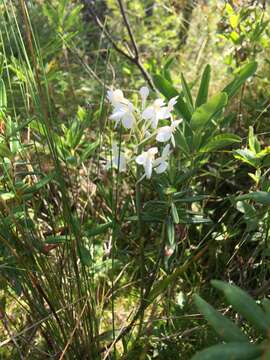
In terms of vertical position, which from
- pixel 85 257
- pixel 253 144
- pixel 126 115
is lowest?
pixel 85 257

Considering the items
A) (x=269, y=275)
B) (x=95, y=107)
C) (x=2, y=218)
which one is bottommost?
(x=269, y=275)

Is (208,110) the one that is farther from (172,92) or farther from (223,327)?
(223,327)

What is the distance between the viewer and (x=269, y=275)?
1.56m

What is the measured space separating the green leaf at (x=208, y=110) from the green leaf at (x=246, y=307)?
19.5 inches

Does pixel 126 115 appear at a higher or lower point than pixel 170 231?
higher

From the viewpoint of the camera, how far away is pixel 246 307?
0.70m

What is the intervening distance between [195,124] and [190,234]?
0.65 m

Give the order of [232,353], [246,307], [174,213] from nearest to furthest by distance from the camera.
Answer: [232,353] → [246,307] → [174,213]

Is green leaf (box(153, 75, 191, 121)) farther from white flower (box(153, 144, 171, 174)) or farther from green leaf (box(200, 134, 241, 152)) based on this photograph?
white flower (box(153, 144, 171, 174))

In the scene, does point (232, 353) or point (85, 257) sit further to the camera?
point (85, 257)

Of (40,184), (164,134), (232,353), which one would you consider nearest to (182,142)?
(164,134)

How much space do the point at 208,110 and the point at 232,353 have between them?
638 millimetres

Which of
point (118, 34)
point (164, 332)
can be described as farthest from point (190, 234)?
point (118, 34)

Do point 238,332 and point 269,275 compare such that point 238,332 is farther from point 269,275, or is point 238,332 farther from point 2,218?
point 269,275
